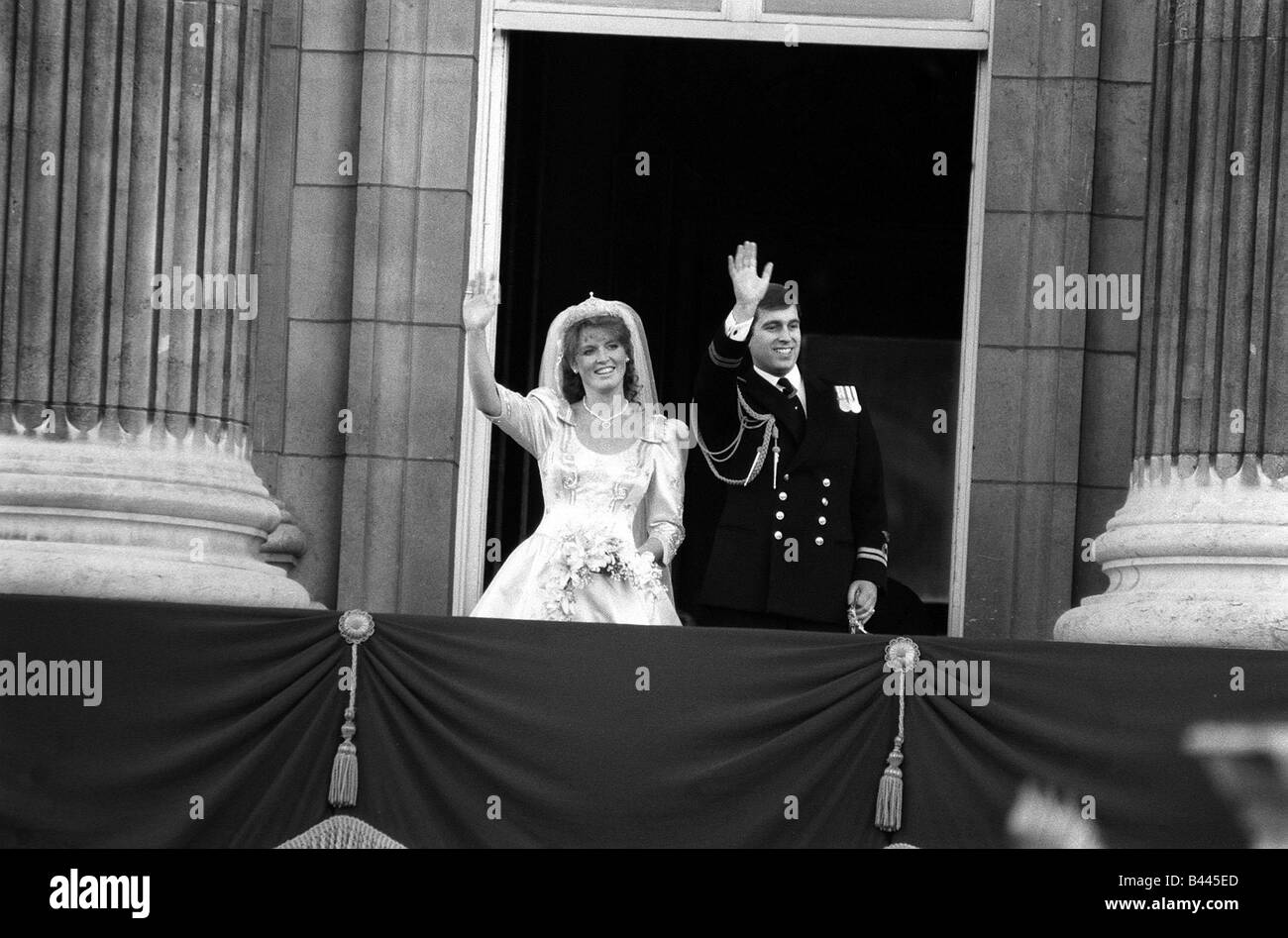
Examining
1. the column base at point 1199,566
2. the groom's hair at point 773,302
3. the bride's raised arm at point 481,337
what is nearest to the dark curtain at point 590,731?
the column base at point 1199,566

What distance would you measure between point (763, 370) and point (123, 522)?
121 inches

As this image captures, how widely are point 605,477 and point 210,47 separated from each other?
2.59 meters

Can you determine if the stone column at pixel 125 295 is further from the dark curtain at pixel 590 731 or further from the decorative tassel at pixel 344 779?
the decorative tassel at pixel 344 779

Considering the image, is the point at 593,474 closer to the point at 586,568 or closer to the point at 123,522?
the point at 586,568

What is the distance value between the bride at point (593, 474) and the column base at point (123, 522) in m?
1.20

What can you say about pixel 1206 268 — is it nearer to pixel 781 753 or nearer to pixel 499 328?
pixel 781 753

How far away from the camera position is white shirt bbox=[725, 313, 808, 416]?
1090 centimetres

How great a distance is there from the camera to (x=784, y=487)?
36.9 feet

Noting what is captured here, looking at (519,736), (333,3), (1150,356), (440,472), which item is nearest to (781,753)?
(519,736)

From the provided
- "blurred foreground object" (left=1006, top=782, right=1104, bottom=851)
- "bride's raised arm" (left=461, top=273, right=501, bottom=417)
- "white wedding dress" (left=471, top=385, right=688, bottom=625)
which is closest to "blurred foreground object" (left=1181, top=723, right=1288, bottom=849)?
"blurred foreground object" (left=1006, top=782, right=1104, bottom=851)

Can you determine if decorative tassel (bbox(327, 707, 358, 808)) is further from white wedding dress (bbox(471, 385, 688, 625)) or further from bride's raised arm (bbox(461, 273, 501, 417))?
bride's raised arm (bbox(461, 273, 501, 417))

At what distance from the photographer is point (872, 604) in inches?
437

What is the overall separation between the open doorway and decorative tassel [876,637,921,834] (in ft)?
21.0

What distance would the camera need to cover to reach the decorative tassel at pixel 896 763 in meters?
9.48
